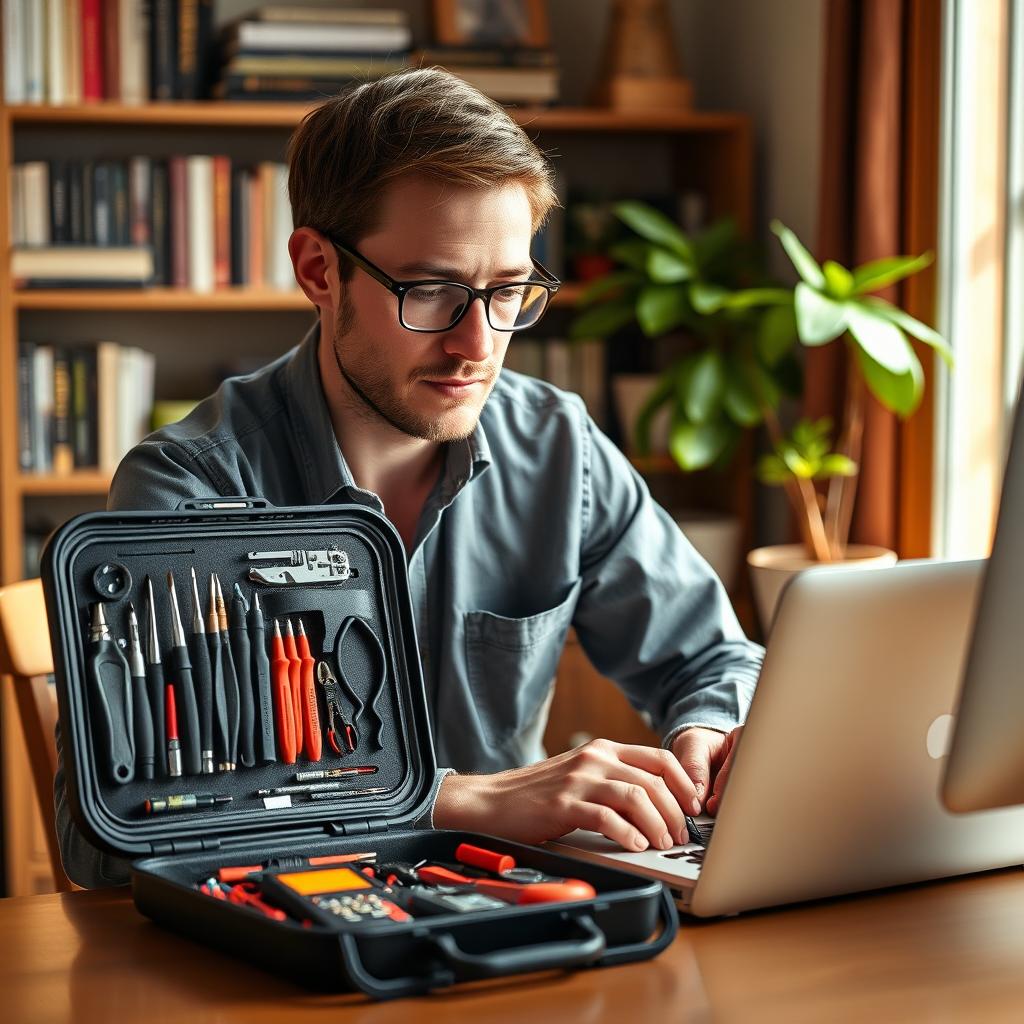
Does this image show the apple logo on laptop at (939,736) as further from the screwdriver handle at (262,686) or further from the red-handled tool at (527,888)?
the screwdriver handle at (262,686)

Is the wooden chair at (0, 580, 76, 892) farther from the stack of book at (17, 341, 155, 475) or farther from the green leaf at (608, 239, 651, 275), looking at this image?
the green leaf at (608, 239, 651, 275)

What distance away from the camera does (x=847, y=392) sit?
2688mm

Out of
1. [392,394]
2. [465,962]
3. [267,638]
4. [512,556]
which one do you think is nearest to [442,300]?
[392,394]

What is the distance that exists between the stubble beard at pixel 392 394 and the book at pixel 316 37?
5.27ft

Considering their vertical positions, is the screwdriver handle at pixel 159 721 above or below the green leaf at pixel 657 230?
below

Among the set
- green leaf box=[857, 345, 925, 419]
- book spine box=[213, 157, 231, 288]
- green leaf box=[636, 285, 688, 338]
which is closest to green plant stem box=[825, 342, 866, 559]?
green leaf box=[857, 345, 925, 419]

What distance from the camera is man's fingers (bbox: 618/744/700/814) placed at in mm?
1106

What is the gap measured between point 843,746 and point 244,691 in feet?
1.41

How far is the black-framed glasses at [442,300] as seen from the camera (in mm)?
1367

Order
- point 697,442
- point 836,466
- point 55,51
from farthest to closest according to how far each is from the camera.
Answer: point 55,51, point 697,442, point 836,466

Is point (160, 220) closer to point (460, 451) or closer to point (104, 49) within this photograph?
point (104, 49)

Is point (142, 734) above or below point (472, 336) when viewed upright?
below

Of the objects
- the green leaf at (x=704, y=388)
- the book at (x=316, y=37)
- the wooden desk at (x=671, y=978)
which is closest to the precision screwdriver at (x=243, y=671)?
the wooden desk at (x=671, y=978)

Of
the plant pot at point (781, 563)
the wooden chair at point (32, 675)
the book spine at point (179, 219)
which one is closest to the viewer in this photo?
the wooden chair at point (32, 675)
